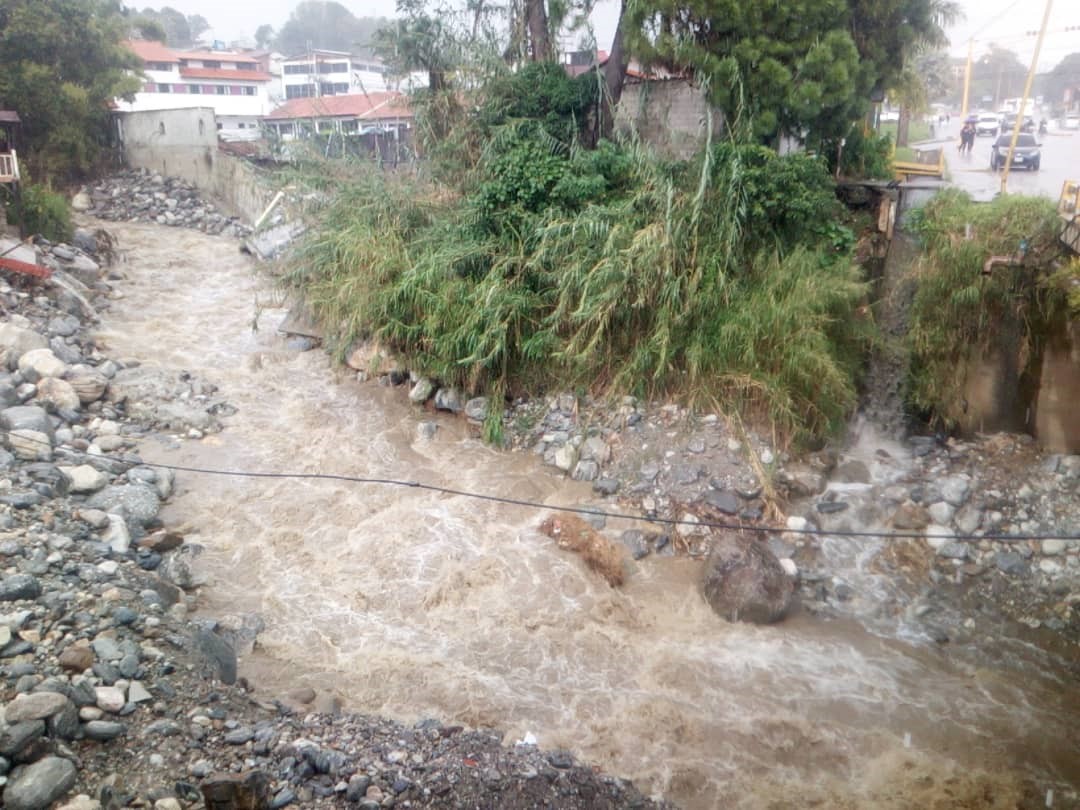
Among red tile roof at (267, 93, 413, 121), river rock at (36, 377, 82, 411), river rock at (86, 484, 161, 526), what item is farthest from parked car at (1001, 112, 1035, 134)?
river rock at (36, 377, 82, 411)

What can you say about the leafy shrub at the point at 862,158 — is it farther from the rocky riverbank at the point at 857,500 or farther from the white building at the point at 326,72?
the white building at the point at 326,72

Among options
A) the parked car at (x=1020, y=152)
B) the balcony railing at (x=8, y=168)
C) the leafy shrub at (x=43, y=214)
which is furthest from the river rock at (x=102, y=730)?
the parked car at (x=1020, y=152)

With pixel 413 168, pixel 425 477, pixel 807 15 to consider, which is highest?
pixel 807 15

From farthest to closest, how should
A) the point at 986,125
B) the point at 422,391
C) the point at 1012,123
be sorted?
the point at 986,125
the point at 1012,123
the point at 422,391

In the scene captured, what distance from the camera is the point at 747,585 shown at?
20.7 ft

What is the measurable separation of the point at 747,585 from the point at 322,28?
50.5 meters

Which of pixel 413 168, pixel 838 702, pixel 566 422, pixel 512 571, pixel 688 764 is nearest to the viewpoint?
pixel 688 764

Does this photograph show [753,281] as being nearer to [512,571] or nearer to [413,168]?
[512,571]

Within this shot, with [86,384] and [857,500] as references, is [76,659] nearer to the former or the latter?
[86,384]

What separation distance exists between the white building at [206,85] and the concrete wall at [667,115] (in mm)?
18865

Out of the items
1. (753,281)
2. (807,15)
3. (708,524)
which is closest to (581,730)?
(708,524)

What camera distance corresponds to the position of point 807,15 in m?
9.13

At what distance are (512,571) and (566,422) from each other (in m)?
2.25

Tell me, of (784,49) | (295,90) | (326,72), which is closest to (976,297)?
(784,49)
